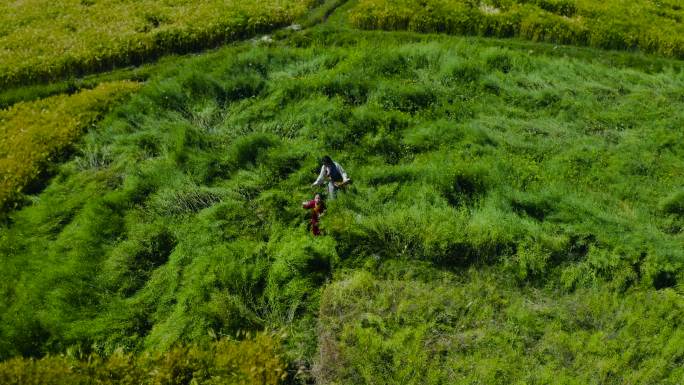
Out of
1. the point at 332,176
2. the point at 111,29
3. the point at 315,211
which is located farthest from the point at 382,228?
the point at 111,29

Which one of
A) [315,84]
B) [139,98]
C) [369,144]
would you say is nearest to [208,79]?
[139,98]

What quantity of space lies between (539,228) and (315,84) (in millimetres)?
6972

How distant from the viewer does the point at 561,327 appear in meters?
8.75

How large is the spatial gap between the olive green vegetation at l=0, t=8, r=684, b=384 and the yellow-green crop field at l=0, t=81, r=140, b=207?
54 cm

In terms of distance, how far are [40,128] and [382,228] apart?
918cm

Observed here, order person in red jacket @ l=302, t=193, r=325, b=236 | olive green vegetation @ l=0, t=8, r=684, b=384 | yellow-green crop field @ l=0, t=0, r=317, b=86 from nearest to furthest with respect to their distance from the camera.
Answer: olive green vegetation @ l=0, t=8, r=684, b=384 → person in red jacket @ l=302, t=193, r=325, b=236 → yellow-green crop field @ l=0, t=0, r=317, b=86

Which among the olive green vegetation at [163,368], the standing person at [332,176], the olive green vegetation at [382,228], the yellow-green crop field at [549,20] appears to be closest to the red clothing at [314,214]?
the olive green vegetation at [382,228]

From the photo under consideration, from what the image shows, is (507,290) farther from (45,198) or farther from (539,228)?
(45,198)

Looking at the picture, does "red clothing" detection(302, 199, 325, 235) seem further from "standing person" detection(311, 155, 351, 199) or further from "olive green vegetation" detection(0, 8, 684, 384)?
"standing person" detection(311, 155, 351, 199)

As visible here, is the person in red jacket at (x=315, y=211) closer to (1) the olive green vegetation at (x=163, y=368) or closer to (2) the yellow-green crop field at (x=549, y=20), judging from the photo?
(1) the olive green vegetation at (x=163, y=368)

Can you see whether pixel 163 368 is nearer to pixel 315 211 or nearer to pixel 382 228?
pixel 315 211

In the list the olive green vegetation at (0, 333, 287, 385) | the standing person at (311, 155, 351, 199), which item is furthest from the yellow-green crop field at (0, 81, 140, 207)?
the standing person at (311, 155, 351, 199)

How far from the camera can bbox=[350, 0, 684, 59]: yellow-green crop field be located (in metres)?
17.1

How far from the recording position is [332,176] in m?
10.6
